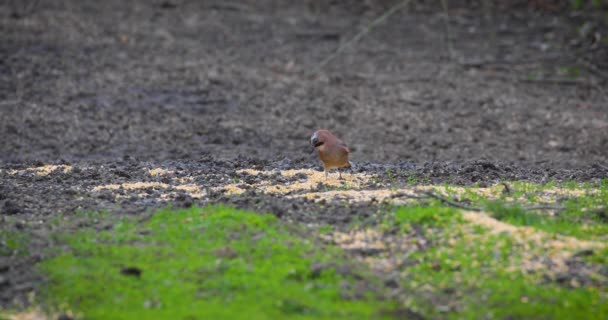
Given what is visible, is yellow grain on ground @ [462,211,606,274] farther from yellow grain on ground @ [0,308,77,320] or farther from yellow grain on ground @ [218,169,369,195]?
yellow grain on ground @ [0,308,77,320]

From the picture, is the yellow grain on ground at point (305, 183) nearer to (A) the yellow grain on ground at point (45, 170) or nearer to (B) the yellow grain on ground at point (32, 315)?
(A) the yellow grain on ground at point (45, 170)

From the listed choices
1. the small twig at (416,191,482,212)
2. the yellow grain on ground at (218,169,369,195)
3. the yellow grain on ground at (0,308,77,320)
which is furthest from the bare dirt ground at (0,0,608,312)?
the yellow grain on ground at (0,308,77,320)

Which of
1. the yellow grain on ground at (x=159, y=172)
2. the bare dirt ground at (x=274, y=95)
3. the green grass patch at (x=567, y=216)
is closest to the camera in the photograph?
the green grass patch at (x=567, y=216)

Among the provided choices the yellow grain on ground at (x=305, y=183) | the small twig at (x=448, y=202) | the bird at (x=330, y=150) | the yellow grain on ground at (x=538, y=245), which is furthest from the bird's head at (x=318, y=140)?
the yellow grain on ground at (x=538, y=245)

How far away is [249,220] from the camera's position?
632 cm

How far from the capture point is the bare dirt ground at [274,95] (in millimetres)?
8763

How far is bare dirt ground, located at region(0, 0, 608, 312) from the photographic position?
876 centimetres

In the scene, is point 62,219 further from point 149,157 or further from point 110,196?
point 149,157

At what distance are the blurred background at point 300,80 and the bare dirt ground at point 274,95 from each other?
39 millimetres

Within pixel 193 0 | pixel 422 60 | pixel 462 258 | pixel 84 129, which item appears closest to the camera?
pixel 462 258

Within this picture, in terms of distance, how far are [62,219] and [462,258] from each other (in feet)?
10.5

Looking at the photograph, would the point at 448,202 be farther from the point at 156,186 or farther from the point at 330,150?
the point at 156,186

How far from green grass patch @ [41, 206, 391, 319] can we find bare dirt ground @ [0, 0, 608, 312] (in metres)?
0.95

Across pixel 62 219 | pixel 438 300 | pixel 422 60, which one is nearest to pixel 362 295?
pixel 438 300
